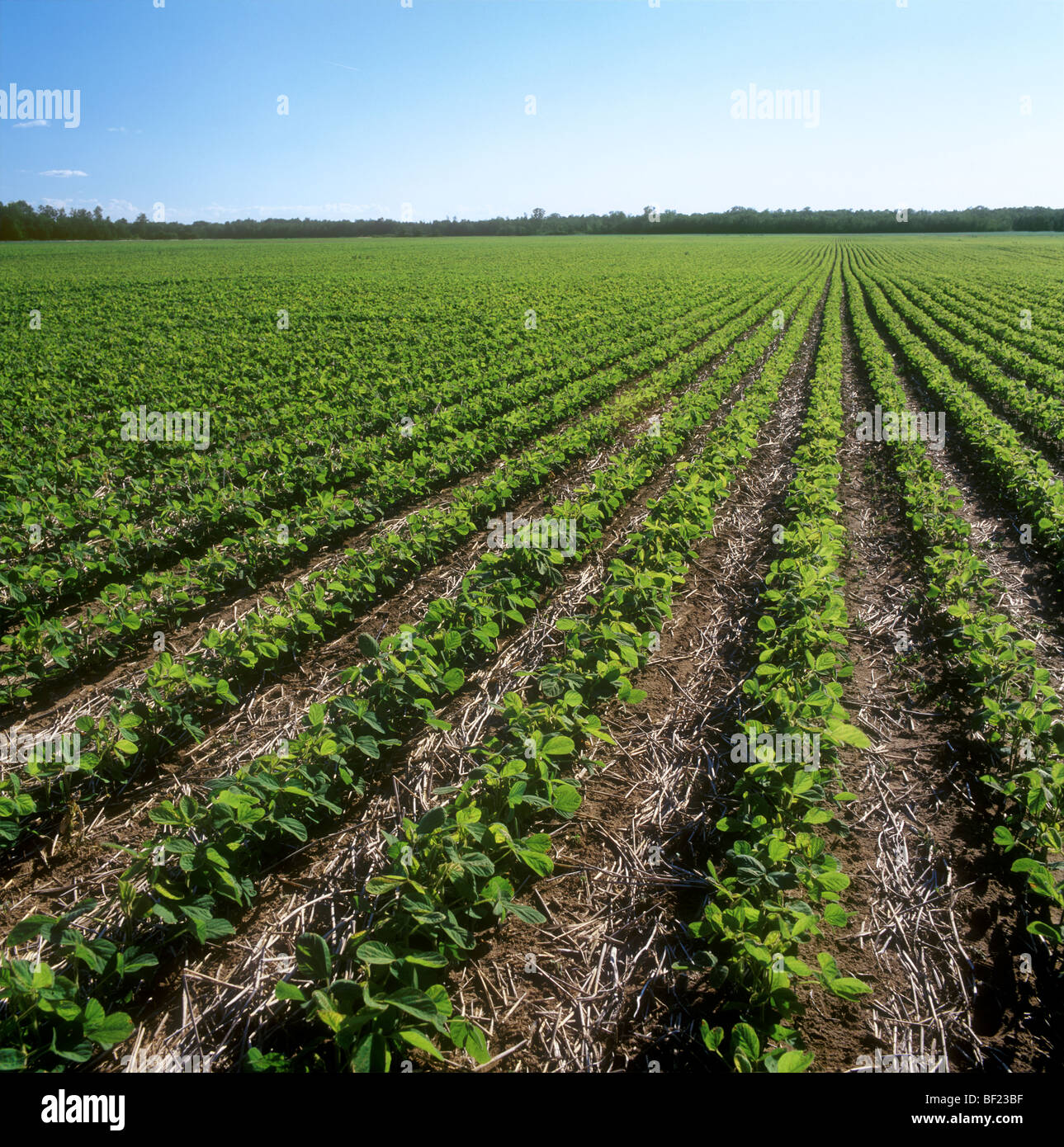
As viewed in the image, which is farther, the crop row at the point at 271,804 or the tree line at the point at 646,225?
the tree line at the point at 646,225


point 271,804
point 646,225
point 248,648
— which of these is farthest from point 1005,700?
point 646,225

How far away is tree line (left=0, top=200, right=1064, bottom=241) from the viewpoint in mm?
97562

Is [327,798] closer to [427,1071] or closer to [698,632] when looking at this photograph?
[427,1071]

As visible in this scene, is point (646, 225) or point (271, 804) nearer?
point (271, 804)

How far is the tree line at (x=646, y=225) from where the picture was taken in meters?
97.6

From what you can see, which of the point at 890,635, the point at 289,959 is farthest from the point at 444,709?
the point at 890,635

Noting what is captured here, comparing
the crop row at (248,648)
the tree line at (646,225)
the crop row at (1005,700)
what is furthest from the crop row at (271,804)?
the tree line at (646,225)

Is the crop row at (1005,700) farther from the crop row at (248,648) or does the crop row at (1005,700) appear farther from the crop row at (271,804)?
the crop row at (248,648)

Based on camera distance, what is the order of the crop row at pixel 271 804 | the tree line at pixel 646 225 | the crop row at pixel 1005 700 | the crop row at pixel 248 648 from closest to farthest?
the crop row at pixel 271 804 < the crop row at pixel 1005 700 < the crop row at pixel 248 648 < the tree line at pixel 646 225

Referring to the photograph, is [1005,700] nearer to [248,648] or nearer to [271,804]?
[271,804]

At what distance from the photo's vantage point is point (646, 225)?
109812 mm

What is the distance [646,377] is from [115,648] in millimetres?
10839

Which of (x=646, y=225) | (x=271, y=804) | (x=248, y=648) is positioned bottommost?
(x=271, y=804)

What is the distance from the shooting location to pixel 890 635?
5180 millimetres
